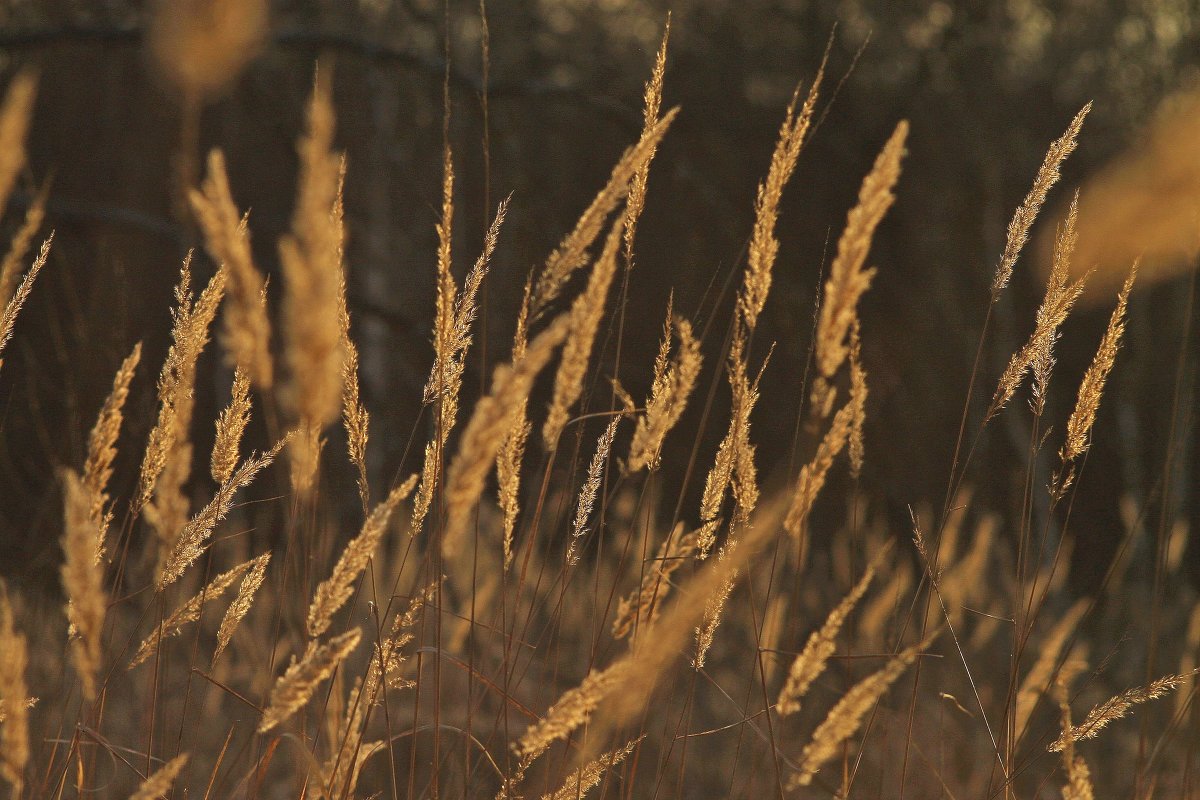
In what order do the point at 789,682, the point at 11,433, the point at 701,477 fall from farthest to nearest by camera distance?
the point at 701,477 → the point at 11,433 → the point at 789,682

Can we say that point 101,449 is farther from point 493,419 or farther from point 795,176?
point 795,176

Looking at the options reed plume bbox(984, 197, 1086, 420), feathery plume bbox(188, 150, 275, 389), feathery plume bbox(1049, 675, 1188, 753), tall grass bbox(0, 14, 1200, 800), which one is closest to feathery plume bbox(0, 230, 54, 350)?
tall grass bbox(0, 14, 1200, 800)

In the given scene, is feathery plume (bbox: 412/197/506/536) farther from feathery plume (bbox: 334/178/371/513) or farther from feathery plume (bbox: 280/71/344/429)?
feathery plume (bbox: 280/71/344/429)

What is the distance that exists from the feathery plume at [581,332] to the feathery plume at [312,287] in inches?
9.7

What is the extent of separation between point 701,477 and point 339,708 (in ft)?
16.6

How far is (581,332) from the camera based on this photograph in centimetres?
100

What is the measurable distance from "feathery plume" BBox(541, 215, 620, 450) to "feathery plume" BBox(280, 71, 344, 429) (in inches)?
9.7

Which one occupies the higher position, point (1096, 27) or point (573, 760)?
point (1096, 27)

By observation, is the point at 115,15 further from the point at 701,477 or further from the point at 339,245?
the point at 339,245

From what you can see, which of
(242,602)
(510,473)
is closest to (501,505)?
(510,473)

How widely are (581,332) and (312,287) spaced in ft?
1.11

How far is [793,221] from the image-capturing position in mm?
7305

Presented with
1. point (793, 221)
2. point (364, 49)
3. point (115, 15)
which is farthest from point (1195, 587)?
point (115, 15)

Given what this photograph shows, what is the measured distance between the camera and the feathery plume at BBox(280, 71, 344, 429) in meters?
0.71
